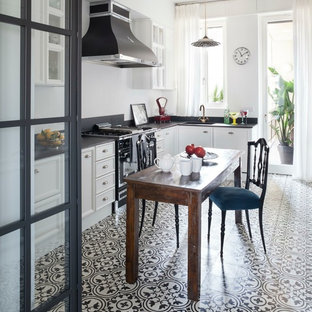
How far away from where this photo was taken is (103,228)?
374 cm

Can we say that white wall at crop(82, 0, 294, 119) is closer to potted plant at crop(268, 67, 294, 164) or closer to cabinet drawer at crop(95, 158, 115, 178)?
potted plant at crop(268, 67, 294, 164)

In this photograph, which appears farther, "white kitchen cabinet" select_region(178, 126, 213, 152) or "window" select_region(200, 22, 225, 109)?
"window" select_region(200, 22, 225, 109)

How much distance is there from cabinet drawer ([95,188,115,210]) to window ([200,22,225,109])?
11.0 ft

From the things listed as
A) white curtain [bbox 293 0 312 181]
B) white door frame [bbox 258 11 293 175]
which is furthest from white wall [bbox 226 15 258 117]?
white curtain [bbox 293 0 312 181]

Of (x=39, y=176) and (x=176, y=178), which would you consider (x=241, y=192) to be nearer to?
(x=176, y=178)

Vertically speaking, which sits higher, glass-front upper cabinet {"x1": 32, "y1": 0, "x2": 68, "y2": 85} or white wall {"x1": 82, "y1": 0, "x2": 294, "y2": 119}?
white wall {"x1": 82, "y1": 0, "x2": 294, "y2": 119}

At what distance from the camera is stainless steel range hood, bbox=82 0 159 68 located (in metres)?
4.13

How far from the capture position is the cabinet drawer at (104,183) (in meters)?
3.80

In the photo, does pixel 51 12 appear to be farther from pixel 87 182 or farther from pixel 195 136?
pixel 195 136

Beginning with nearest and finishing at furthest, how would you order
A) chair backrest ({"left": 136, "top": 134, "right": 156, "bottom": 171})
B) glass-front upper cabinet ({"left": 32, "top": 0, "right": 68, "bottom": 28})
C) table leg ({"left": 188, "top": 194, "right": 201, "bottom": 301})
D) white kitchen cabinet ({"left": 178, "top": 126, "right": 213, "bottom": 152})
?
glass-front upper cabinet ({"left": 32, "top": 0, "right": 68, "bottom": 28}) → table leg ({"left": 188, "top": 194, "right": 201, "bottom": 301}) → chair backrest ({"left": 136, "top": 134, "right": 156, "bottom": 171}) → white kitchen cabinet ({"left": 178, "top": 126, "right": 213, "bottom": 152})

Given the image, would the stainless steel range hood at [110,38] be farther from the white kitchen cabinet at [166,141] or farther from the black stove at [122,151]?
the white kitchen cabinet at [166,141]

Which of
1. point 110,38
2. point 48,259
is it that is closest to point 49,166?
point 48,259

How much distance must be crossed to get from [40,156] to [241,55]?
551 centimetres

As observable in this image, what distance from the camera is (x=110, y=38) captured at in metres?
4.21
